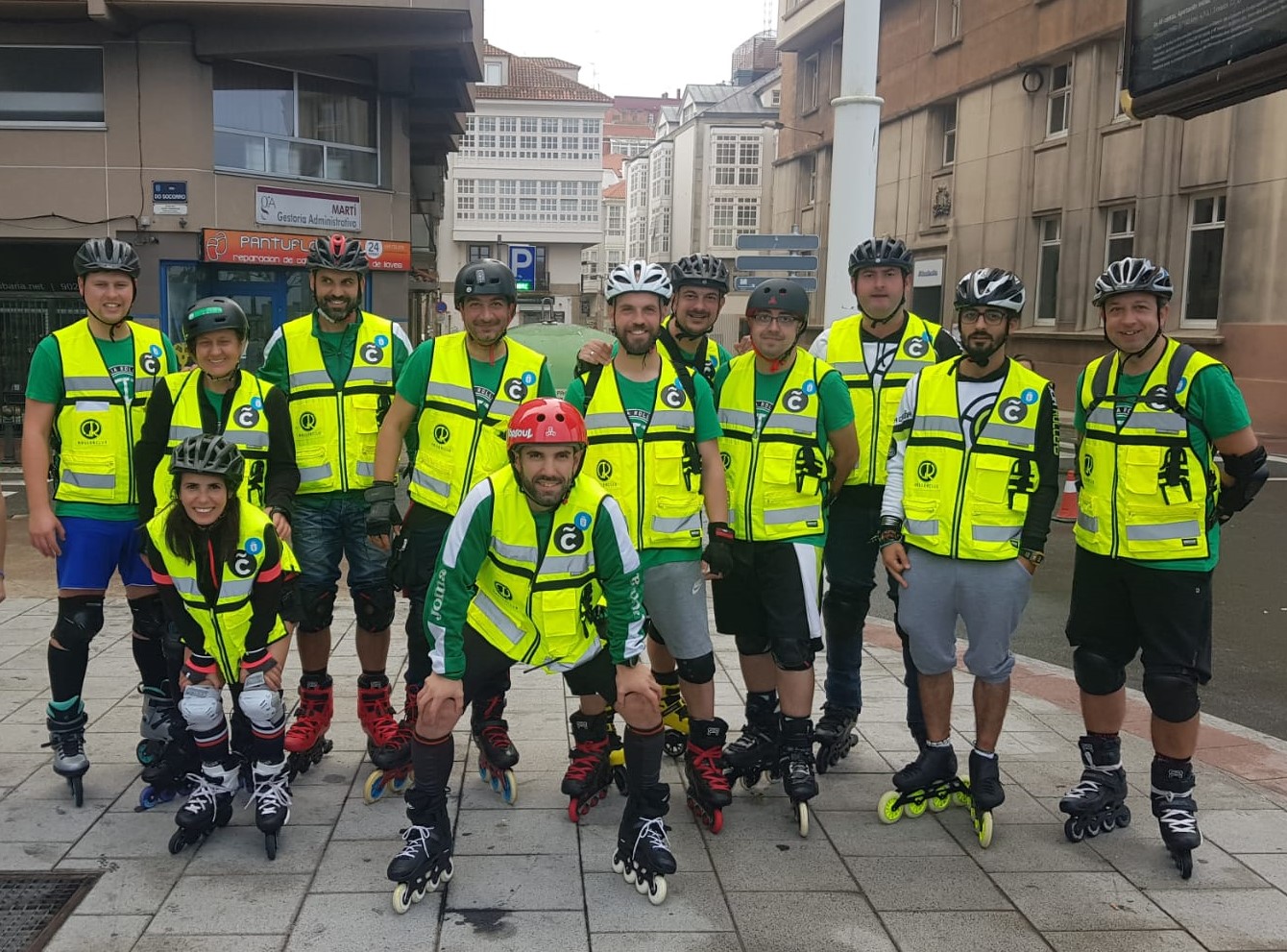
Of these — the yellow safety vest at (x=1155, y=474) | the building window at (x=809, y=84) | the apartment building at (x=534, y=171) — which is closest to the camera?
the yellow safety vest at (x=1155, y=474)

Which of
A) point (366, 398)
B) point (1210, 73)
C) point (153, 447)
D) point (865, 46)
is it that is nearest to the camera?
point (153, 447)

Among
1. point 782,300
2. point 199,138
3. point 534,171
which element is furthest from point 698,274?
point 534,171

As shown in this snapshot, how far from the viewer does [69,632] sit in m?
4.61

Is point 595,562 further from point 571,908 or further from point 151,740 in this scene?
point 151,740

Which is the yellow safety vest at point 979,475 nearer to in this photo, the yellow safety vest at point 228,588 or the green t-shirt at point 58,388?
the yellow safety vest at point 228,588

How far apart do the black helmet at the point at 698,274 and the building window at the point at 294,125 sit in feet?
48.1

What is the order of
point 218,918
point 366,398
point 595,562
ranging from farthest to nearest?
point 366,398, point 595,562, point 218,918

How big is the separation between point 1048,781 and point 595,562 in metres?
2.46

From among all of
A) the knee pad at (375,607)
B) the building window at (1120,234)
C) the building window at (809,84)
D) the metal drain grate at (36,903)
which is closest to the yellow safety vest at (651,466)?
the knee pad at (375,607)

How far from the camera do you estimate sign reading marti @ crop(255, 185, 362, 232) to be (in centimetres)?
1780

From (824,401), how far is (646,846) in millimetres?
1989

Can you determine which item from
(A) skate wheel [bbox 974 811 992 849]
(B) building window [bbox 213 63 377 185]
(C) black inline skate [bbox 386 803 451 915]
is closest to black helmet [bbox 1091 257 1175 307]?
(A) skate wheel [bbox 974 811 992 849]

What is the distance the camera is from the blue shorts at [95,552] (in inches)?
182

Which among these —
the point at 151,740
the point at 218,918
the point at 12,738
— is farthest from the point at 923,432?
the point at 12,738
